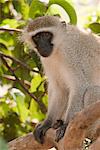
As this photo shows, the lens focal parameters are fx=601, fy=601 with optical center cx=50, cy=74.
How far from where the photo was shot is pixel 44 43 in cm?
530

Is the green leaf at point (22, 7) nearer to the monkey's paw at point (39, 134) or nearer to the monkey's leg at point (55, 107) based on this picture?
the monkey's leg at point (55, 107)

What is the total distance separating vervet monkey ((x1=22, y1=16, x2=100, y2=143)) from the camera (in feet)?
16.7

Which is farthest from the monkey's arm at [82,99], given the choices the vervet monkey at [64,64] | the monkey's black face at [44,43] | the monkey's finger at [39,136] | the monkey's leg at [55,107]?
the monkey's black face at [44,43]

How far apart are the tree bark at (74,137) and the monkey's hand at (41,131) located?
4cm

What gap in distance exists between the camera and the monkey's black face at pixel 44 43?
5.24m

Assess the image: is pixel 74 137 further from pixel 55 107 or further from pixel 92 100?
pixel 55 107

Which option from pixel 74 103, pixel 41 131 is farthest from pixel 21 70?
pixel 74 103

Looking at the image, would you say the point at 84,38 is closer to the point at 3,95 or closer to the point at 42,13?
the point at 42,13

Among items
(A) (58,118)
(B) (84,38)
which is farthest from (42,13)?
(A) (58,118)

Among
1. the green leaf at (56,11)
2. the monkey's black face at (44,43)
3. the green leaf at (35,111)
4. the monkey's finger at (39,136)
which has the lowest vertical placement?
the green leaf at (35,111)

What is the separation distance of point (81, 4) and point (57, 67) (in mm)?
2195

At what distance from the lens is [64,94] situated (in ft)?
17.6

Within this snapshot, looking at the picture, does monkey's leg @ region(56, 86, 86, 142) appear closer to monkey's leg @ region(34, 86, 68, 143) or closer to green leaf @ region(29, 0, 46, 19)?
monkey's leg @ region(34, 86, 68, 143)

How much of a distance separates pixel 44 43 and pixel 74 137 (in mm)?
1191
